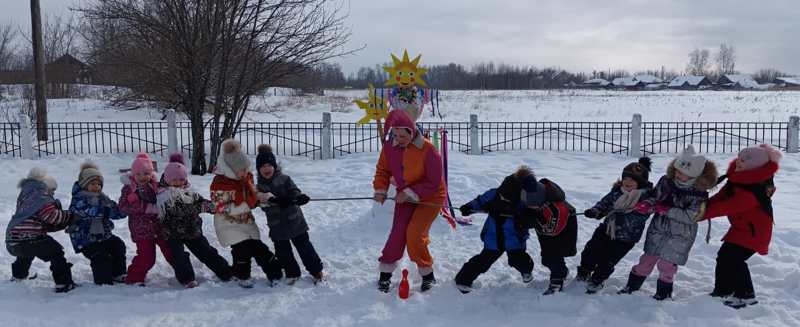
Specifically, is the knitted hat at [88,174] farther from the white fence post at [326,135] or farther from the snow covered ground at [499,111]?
the snow covered ground at [499,111]

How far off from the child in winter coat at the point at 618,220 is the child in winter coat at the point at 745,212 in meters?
0.49

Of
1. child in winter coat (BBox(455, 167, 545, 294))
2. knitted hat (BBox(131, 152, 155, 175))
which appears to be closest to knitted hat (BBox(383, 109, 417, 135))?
child in winter coat (BBox(455, 167, 545, 294))

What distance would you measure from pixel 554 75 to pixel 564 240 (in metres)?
98.0

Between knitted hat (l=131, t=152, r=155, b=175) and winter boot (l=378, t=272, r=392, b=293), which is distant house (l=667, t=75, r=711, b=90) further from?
knitted hat (l=131, t=152, r=155, b=175)

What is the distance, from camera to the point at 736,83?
7725 centimetres

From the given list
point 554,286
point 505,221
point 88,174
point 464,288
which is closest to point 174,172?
point 88,174

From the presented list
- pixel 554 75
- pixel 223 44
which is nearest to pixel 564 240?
pixel 223 44

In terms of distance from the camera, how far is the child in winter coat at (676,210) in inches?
165

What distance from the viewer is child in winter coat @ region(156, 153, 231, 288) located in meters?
4.68

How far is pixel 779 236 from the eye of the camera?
5.77 m

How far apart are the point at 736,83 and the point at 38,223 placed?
288 feet

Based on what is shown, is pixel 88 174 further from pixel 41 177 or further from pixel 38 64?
pixel 38 64

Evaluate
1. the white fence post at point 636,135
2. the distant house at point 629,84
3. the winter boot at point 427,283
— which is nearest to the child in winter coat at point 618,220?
the winter boot at point 427,283

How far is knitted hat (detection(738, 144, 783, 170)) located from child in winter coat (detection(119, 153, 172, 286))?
4.48 metres
